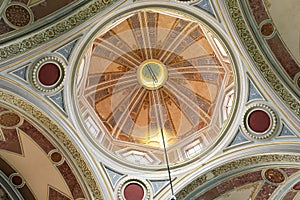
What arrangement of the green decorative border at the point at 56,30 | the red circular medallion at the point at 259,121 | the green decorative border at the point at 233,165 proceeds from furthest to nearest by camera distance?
the red circular medallion at the point at 259,121 < the green decorative border at the point at 233,165 < the green decorative border at the point at 56,30

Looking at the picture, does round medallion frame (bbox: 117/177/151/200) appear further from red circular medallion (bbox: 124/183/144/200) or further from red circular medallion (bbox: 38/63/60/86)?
red circular medallion (bbox: 38/63/60/86)

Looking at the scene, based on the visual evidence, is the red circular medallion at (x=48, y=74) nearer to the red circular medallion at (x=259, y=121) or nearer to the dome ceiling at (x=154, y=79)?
the dome ceiling at (x=154, y=79)

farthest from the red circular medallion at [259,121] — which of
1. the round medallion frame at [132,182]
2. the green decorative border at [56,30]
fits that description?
the green decorative border at [56,30]

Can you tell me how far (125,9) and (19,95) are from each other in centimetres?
330

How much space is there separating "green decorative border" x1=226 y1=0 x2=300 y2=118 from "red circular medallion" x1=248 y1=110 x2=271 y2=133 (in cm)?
62

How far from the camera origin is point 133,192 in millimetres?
11398

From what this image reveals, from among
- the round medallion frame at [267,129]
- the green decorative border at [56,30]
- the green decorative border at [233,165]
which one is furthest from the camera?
the round medallion frame at [267,129]

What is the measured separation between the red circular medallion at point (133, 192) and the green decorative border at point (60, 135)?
27.1 inches

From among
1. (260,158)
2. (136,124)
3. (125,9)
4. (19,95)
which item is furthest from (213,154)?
(19,95)

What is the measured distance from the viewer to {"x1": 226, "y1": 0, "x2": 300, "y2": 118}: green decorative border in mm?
10266

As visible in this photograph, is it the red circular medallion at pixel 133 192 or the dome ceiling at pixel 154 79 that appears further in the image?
the dome ceiling at pixel 154 79

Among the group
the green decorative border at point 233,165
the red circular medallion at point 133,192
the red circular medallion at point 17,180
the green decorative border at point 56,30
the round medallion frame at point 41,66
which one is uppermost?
the green decorative border at point 56,30

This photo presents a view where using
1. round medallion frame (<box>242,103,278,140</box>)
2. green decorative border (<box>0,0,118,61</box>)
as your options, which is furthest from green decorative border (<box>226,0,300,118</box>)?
green decorative border (<box>0,0,118,61</box>)

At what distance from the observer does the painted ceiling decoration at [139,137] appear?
10273 millimetres
